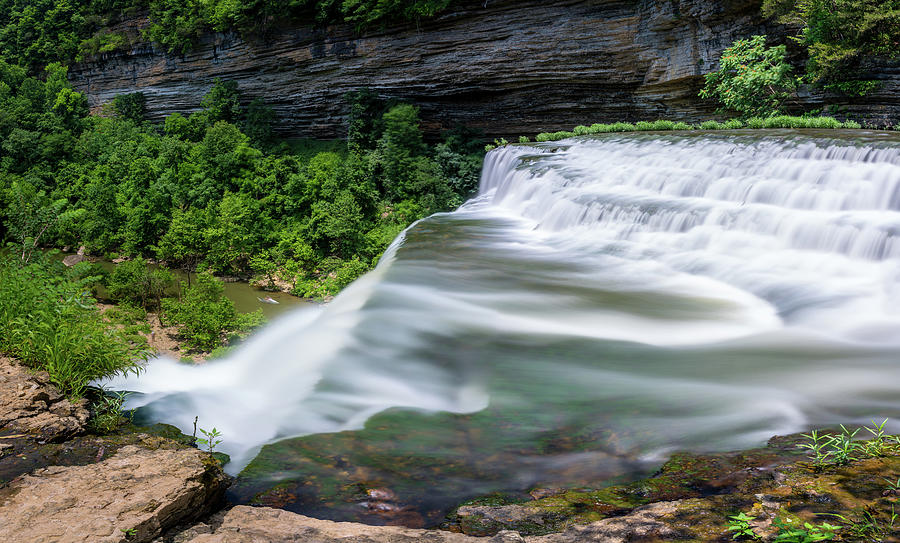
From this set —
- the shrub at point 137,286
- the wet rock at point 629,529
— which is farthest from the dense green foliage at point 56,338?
the shrub at point 137,286

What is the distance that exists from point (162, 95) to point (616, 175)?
34.5 meters

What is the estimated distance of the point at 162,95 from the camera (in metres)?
36.6

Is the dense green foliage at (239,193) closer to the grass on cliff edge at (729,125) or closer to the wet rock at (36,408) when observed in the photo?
the grass on cliff edge at (729,125)

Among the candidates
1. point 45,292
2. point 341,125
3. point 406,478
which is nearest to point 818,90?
point 406,478

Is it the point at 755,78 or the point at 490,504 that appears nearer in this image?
the point at 490,504

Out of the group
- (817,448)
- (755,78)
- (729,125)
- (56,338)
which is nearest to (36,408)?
(56,338)

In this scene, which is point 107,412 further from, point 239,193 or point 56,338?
point 239,193

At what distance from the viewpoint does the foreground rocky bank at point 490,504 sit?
8.32 ft

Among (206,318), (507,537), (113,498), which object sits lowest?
(206,318)

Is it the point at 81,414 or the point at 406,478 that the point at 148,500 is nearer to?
the point at 406,478

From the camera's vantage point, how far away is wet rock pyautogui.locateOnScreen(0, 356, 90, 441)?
3729 mm

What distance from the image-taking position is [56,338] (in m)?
4.57

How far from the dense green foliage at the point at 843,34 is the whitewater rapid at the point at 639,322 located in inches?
210

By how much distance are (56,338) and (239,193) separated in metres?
17.9
